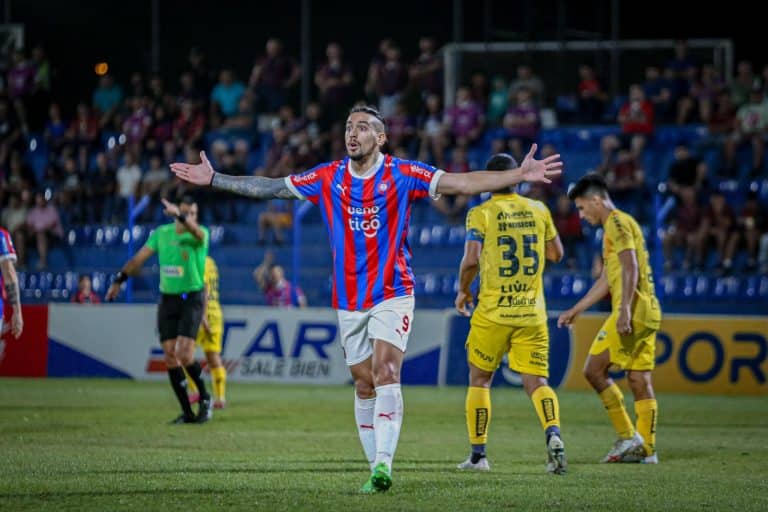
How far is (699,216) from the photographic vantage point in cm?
2327

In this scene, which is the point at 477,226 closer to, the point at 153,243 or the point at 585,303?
the point at 585,303

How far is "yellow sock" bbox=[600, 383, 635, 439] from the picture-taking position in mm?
11391

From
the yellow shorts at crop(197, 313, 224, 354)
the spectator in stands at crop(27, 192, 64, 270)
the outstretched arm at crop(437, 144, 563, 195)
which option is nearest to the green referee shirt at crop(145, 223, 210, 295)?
the yellow shorts at crop(197, 313, 224, 354)

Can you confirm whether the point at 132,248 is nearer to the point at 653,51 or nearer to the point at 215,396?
the point at 215,396

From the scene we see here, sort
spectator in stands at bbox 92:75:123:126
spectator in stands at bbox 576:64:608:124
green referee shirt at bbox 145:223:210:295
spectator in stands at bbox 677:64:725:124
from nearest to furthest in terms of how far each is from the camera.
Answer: green referee shirt at bbox 145:223:210:295 < spectator in stands at bbox 677:64:725:124 < spectator in stands at bbox 576:64:608:124 < spectator in stands at bbox 92:75:123:126

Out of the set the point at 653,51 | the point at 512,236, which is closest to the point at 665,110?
the point at 653,51

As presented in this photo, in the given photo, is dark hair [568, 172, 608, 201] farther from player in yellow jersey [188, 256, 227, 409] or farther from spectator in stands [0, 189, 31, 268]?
spectator in stands [0, 189, 31, 268]

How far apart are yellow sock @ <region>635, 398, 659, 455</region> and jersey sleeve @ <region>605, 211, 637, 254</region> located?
53.6 inches

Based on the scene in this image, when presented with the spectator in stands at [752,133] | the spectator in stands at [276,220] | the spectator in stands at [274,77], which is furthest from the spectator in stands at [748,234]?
the spectator in stands at [274,77]

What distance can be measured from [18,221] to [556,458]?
1934 cm

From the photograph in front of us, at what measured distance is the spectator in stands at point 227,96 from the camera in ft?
98.0

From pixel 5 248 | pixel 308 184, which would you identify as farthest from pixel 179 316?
pixel 308 184

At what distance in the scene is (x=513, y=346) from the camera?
1084cm

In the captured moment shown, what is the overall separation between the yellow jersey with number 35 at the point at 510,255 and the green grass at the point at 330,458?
1315 mm
